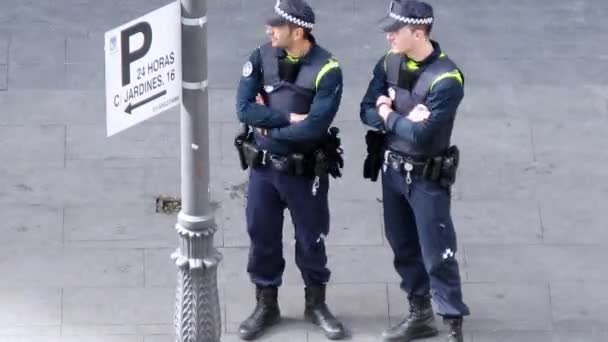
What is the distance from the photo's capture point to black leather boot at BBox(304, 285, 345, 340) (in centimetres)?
977

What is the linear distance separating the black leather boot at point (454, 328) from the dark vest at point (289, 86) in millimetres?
1340

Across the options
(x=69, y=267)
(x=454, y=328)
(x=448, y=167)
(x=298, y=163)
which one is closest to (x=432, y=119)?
(x=448, y=167)

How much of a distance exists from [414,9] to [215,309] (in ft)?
6.49

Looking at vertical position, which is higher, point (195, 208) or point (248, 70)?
point (248, 70)

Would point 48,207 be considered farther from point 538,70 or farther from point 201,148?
point 538,70

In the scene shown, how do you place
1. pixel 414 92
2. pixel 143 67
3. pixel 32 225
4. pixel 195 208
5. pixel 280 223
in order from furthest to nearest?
pixel 32 225, pixel 280 223, pixel 414 92, pixel 195 208, pixel 143 67

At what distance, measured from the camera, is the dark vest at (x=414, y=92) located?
9.09 metres

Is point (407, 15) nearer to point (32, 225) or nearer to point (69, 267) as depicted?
point (69, 267)

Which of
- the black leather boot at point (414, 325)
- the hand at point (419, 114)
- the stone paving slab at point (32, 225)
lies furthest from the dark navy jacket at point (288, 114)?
the stone paving slab at point (32, 225)

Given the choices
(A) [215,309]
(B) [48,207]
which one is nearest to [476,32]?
(B) [48,207]

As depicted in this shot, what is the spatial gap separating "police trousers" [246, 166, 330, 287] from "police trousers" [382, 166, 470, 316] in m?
0.40

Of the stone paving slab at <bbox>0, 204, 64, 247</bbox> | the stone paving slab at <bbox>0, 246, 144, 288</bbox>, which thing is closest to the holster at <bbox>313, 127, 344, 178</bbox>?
the stone paving slab at <bbox>0, 246, 144, 288</bbox>

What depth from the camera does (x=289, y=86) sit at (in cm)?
926

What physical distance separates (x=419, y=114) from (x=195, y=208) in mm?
1356
